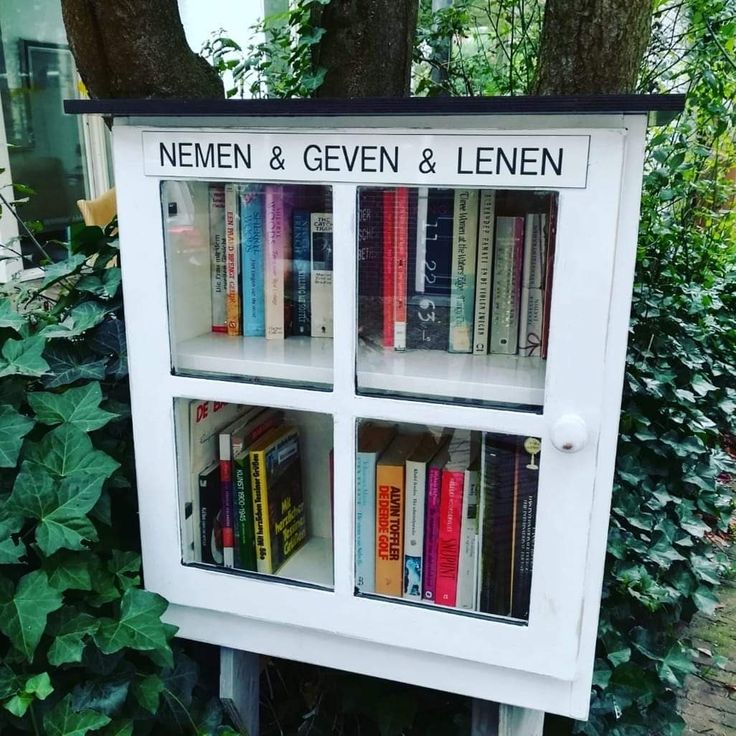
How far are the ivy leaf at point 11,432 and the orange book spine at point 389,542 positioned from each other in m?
0.55

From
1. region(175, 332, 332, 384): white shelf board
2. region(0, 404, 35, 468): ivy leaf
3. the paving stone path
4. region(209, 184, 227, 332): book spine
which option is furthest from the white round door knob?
the paving stone path

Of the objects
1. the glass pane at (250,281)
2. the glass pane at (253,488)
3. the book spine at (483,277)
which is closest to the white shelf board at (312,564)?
the glass pane at (253,488)

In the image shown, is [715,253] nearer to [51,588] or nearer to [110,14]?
[110,14]

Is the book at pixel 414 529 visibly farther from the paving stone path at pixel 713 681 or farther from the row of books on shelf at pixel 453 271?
the paving stone path at pixel 713 681

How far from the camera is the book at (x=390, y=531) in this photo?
47.1 inches

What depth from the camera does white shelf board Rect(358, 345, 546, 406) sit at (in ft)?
3.47

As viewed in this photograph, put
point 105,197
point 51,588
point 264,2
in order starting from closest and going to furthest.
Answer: point 51,588, point 105,197, point 264,2

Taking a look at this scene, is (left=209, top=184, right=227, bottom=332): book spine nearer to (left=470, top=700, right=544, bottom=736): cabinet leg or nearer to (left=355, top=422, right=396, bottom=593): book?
(left=355, top=422, right=396, bottom=593): book

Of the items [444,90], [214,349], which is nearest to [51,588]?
[214,349]

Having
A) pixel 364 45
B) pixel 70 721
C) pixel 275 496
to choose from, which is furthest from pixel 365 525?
pixel 364 45

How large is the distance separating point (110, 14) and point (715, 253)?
259 centimetres

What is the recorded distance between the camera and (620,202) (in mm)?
937

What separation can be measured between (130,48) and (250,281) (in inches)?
20.4

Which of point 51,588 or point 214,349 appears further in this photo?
point 214,349
